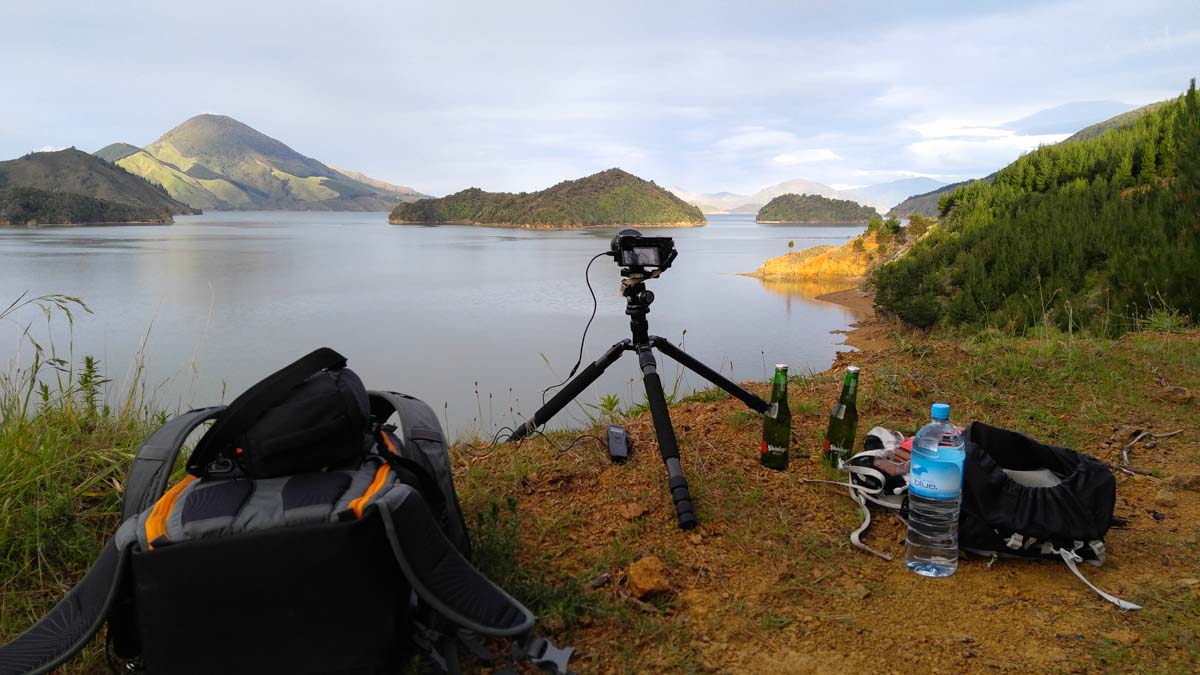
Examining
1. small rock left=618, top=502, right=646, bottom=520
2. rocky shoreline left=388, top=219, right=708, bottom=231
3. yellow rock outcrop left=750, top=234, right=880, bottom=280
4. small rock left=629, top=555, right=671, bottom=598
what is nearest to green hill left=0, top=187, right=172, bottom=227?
rocky shoreline left=388, top=219, right=708, bottom=231

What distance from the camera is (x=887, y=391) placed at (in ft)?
9.87

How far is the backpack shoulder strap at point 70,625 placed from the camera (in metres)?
1.10

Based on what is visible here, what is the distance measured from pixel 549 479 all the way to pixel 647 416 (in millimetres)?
829

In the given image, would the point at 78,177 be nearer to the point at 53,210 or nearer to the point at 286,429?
the point at 53,210

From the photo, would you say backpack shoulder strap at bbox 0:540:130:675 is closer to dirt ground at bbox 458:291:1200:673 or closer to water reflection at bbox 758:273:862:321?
dirt ground at bbox 458:291:1200:673

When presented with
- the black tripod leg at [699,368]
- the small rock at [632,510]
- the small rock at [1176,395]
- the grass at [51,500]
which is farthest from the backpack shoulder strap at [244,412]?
the small rock at [1176,395]

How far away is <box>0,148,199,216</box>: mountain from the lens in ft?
256

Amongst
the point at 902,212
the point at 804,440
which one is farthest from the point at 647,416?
the point at 902,212

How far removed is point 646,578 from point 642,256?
1123 mm

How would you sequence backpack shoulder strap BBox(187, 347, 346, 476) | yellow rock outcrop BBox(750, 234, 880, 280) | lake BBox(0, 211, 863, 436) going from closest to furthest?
backpack shoulder strap BBox(187, 347, 346, 476), lake BBox(0, 211, 863, 436), yellow rock outcrop BBox(750, 234, 880, 280)

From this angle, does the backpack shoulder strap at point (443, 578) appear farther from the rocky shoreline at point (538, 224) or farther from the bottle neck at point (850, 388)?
the rocky shoreline at point (538, 224)

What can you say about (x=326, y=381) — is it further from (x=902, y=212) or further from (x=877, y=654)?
(x=902, y=212)

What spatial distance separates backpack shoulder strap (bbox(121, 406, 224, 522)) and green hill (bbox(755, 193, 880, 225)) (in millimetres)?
99450

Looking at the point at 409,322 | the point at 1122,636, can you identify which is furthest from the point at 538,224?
the point at 1122,636
